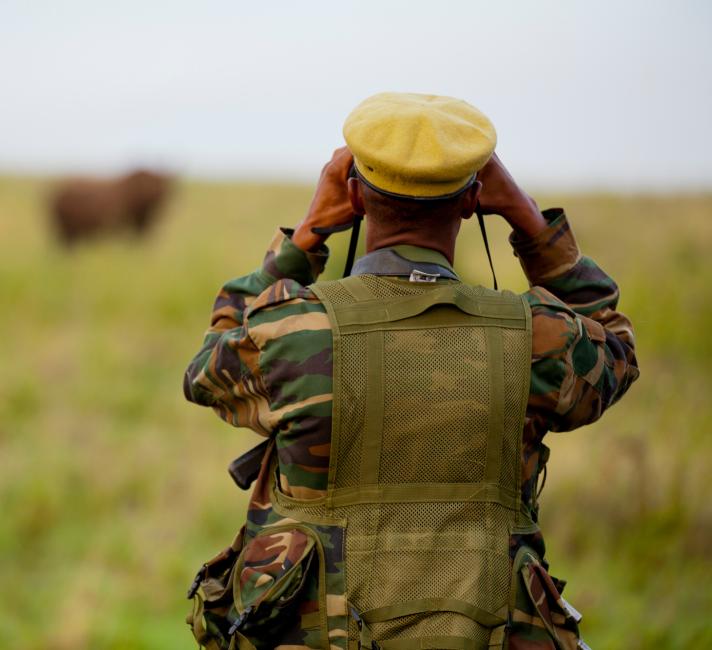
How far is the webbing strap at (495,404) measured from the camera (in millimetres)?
2047

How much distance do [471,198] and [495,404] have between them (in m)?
0.44

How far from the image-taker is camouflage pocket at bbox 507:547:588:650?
2.12 m

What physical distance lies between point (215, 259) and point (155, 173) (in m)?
7.27

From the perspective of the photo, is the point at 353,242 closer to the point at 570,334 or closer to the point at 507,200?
the point at 507,200

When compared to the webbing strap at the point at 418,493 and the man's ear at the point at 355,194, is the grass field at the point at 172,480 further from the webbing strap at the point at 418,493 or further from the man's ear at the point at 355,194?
the man's ear at the point at 355,194

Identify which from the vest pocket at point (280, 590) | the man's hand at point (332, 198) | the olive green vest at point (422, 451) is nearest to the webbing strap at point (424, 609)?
the olive green vest at point (422, 451)

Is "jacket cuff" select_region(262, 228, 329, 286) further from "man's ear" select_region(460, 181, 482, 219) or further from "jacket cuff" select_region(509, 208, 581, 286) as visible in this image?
"jacket cuff" select_region(509, 208, 581, 286)

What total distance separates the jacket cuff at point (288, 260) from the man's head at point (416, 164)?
7.8 inches

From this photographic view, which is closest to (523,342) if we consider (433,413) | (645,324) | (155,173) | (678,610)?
(433,413)

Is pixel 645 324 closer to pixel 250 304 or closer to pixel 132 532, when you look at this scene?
pixel 132 532

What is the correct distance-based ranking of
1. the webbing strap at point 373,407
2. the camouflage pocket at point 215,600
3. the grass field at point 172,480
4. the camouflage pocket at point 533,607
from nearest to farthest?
the webbing strap at point 373,407
the camouflage pocket at point 533,607
the camouflage pocket at point 215,600
the grass field at point 172,480

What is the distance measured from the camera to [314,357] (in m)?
2.00

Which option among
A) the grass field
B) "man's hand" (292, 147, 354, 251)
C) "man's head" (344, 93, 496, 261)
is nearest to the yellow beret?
"man's head" (344, 93, 496, 261)

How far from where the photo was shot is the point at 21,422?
8.19m
